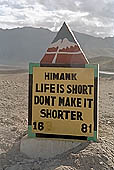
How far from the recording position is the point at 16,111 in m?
10.2

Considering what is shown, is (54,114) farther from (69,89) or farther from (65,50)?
(65,50)

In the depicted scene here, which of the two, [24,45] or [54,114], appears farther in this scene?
[24,45]

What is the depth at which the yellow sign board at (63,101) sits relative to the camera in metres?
6.53

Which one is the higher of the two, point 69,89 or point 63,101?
point 69,89

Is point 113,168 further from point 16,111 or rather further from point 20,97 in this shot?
point 20,97

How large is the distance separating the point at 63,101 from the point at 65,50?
2.81ft

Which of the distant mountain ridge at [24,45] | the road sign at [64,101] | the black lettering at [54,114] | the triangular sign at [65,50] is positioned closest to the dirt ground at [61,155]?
the road sign at [64,101]

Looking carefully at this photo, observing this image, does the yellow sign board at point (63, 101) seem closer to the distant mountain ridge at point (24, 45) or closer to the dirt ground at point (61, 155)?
the dirt ground at point (61, 155)

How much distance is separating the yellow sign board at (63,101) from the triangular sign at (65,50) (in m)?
0.18

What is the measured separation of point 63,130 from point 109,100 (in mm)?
7650

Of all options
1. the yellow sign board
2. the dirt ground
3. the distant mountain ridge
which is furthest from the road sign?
the distant mountain ridge

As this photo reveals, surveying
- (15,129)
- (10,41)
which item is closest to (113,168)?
(15,129)

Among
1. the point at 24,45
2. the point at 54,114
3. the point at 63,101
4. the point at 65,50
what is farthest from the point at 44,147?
the point at 24,45

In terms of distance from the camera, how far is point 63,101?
6656mm
